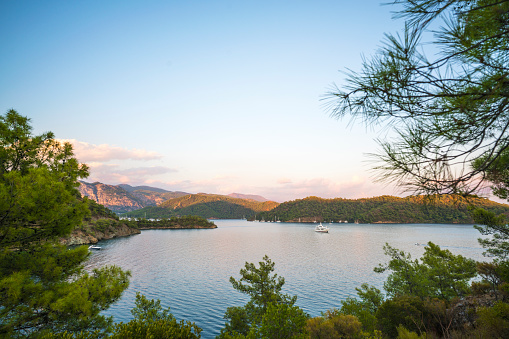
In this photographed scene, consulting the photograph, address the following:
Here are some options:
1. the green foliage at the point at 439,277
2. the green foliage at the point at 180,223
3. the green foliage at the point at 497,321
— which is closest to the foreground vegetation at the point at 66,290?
the green foliage at the point at 497,321

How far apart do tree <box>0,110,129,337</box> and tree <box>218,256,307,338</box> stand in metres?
4.64

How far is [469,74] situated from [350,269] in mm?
37167

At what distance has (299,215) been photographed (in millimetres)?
192125

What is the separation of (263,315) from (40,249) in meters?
8.05

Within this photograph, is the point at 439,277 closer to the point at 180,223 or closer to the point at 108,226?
the point at 108,226

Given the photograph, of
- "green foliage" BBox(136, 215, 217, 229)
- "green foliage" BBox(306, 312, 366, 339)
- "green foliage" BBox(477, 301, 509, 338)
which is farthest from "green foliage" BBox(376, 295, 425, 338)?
"green foliage" BBox(136, 215, 217, 229)

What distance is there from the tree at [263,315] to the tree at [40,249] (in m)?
4.64

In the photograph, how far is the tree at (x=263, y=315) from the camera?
6832 millimetres

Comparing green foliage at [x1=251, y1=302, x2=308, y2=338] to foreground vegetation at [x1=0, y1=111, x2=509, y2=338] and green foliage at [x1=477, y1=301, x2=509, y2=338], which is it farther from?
green foliage at [x1=477, y1=301, x2=509, y2=338]

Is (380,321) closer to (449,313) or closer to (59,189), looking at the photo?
(449,313)

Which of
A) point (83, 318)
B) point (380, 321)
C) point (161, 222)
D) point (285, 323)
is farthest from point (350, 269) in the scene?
point (161, 222)

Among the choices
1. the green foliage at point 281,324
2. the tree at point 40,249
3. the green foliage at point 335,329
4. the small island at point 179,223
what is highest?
the tree at point 40,249

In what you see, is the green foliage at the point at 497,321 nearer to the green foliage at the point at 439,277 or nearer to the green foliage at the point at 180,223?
the green foliage at the point at 439,277

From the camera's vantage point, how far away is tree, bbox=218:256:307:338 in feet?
22.4
